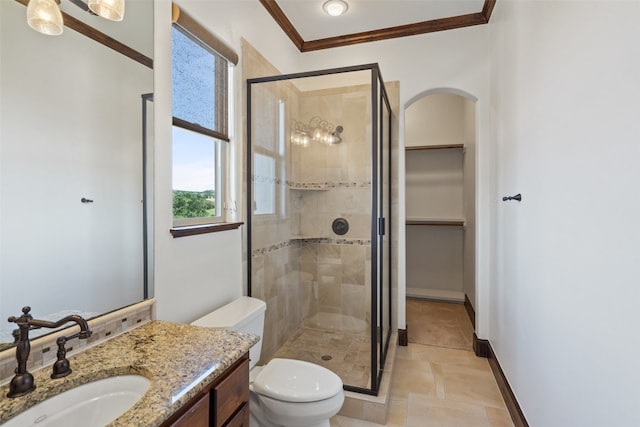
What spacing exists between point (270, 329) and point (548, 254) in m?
1.89

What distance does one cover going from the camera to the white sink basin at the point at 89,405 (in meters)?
0.79

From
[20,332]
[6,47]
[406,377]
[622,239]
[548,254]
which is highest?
[6,47]

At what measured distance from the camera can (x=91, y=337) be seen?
42.6 inches

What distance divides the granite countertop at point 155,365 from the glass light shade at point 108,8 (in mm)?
1160

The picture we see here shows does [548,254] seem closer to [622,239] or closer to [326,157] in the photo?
[622,239]

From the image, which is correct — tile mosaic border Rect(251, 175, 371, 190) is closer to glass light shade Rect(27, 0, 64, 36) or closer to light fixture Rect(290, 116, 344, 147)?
light fixture Rect(290, 116, 344, 147)

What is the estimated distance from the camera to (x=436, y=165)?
4227mm

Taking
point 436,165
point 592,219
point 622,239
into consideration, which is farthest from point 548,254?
point 436,165

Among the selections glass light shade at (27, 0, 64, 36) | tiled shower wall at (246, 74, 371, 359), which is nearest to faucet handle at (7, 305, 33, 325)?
glass light shade at (27, 0, 64, 36)

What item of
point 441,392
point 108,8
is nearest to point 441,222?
point 441,392

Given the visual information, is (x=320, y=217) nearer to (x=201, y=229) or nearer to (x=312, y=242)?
(x=312, y=242)

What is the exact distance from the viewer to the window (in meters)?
1.54

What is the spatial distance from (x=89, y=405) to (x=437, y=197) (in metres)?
4.12

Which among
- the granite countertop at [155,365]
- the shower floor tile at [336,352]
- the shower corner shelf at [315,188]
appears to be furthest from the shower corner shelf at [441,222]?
the granite countertop at [155,365]
